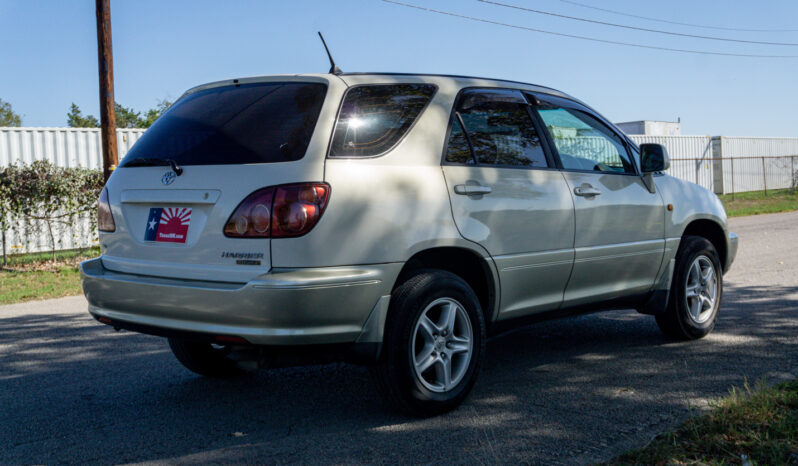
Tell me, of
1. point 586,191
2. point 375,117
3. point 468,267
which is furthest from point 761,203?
point 375,117

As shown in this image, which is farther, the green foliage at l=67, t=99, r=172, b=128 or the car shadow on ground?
the green foliage at l=67, t=99, r=172, b=128

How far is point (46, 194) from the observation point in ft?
45.0

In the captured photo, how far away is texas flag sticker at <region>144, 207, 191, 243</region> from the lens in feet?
12.6

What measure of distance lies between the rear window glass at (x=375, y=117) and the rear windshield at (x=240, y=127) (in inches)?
5.9

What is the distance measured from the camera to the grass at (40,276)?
9836 millimetres

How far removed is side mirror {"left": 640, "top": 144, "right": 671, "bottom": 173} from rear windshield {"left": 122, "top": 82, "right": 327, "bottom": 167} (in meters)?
2.58

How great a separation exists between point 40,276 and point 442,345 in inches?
374

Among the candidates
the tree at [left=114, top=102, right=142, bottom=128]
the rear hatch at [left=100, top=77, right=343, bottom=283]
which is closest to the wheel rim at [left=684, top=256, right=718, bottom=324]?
the rear hatch at [left=100, top=77, right=343, bottom=283]

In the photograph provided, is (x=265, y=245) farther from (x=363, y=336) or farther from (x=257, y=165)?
(x=363, y=336)

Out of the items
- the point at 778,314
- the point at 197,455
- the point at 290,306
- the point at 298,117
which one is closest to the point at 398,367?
the point at 290,306

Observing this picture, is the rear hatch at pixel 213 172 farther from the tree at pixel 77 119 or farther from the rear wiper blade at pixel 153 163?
the tree at pixel 77 119

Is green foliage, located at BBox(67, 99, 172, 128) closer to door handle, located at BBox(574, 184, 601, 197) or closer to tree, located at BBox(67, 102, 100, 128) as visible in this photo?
tree, located at BBox(67, 102, 100, 128)

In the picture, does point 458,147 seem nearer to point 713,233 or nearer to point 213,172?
point 213,172

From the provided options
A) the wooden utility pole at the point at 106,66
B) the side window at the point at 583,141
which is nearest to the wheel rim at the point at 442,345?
the side window at the point at 583,141
